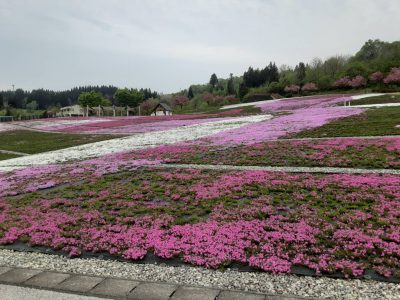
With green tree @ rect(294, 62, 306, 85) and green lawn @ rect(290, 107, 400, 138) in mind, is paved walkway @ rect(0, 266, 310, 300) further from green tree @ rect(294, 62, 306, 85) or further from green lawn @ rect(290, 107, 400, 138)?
green tree @ rect(294, 62, 306, 85)

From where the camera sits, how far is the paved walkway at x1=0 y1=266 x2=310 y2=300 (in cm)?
693

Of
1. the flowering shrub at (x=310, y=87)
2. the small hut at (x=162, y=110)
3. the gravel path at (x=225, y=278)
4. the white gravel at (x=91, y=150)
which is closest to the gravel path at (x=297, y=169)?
the gravel path at (x=225, y=278)

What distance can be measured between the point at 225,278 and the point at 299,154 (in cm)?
1484

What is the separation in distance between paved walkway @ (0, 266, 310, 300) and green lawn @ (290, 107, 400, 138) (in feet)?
76.3

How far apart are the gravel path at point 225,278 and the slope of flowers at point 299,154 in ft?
38.7

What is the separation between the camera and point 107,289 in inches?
289

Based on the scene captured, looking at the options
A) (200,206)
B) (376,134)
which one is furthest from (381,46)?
(200,206)

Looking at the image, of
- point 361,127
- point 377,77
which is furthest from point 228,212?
point 377,77

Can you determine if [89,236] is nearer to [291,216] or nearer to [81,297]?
[81,297]

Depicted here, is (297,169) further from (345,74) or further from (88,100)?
(88,100)

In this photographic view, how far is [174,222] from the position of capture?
11586 mm

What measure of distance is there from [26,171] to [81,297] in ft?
62.3

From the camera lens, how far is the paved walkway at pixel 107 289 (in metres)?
6.93

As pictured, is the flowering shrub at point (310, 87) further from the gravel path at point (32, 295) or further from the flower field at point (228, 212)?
the gravel path at point (32, 295)
